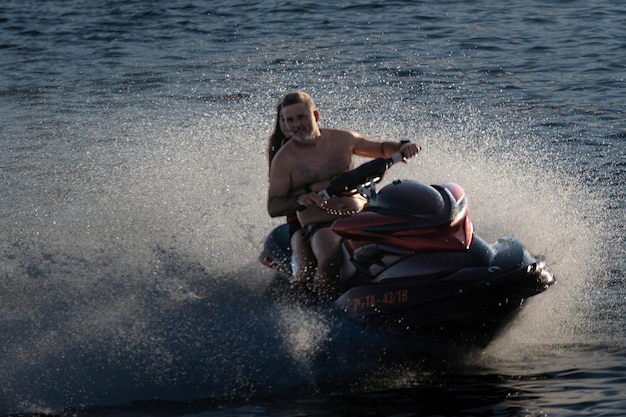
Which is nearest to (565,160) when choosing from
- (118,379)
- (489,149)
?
(489,149)

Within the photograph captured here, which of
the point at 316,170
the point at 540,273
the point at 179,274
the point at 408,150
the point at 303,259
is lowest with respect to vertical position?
the point at 179,274

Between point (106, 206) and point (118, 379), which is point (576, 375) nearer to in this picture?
point (118, 379)

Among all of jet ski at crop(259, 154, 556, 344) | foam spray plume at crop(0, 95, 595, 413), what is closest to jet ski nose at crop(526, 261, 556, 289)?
jet ski at crop(259, 154, 556, 344)

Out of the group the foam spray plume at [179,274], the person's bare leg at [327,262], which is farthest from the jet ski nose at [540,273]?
the person's bare leg at [327,262]

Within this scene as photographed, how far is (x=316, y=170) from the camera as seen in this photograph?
599 cm

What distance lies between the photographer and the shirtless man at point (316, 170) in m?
5.86

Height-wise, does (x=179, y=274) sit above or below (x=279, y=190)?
below

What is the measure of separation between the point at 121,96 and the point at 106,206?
536 cm

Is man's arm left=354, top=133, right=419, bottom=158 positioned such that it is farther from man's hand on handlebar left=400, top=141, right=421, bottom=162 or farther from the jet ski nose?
the jet ski nose

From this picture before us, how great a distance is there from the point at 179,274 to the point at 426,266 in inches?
92.3

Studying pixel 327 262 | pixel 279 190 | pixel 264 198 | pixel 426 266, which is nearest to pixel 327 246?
pixel 327 262

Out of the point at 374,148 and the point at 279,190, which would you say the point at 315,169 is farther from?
the point at 374,148

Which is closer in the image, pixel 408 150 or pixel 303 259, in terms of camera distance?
pixel 408 150

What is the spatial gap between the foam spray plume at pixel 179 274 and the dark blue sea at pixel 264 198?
0.02 metres
